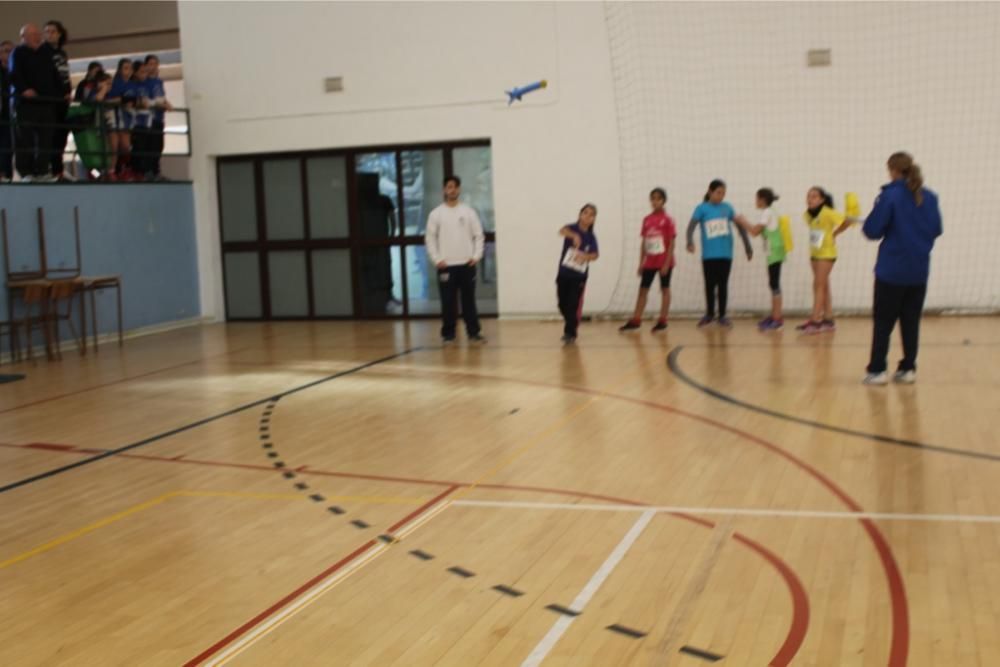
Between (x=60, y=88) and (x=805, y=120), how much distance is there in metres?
8.87

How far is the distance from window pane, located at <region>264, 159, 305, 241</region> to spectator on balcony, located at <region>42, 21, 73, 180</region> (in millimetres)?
3043

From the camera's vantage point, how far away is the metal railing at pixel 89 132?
13.2m

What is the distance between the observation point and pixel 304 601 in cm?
446

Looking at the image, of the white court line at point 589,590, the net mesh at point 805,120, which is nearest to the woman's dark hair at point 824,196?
the net mesh at point 805,120

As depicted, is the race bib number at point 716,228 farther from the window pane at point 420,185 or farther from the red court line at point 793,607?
the red court line at point 793,607

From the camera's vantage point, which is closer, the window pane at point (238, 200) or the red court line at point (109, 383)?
the red court line at point (109, 383)

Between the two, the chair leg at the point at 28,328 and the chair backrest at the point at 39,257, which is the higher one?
the chair backrest at the point at 39,257

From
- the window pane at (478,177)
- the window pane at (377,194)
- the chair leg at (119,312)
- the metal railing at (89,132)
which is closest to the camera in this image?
the metal railing at (89,132)

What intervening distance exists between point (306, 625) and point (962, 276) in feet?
37.4

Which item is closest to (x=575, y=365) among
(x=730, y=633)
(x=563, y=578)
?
(x=563, y=578)

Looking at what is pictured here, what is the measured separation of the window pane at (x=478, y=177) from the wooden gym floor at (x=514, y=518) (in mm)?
5364

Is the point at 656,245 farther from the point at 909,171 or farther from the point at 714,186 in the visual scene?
the point at 909,171

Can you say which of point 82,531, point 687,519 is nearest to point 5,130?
point 82,531

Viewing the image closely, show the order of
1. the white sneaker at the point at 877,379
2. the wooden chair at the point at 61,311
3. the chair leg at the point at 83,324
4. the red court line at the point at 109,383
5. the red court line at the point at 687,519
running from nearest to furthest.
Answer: the red court line at the point at 687,519 → the white sneaker at the point at 877,379 → the red court line at the point at 109,383 → the wooden chair at the point at 61,311 → the chair leg at the point at 83,324
